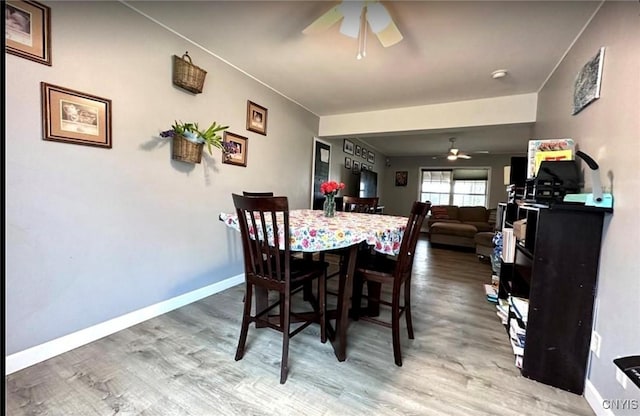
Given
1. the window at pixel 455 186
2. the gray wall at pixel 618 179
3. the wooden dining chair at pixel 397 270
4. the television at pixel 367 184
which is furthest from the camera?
the window at pixel 455 186

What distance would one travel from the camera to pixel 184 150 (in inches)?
88.8

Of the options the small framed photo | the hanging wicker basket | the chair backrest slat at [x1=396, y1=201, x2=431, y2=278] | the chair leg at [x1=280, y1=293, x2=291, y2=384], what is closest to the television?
the small framed photo

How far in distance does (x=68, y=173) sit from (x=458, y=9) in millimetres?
2644

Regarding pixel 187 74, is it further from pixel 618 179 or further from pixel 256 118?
pixel 618 179

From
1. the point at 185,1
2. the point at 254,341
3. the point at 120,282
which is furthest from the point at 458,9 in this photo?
the point at 120,282

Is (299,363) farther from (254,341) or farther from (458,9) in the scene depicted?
(458,9)

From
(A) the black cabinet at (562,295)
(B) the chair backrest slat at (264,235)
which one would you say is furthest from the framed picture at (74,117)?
(A) the black cabinet at (562,295)

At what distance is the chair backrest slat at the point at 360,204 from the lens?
2.99 m

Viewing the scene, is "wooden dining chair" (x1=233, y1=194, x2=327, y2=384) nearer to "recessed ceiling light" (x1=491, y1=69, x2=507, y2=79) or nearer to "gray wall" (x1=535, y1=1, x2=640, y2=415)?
"gray wall" (x1=535, y1=1, x2=640, y2=415)

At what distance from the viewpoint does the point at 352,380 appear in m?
1.58

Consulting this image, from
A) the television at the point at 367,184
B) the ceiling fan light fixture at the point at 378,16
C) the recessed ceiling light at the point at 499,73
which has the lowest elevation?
the television at the point at 367,184

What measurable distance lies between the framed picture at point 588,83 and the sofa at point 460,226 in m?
3.30

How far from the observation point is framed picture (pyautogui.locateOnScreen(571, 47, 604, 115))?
62.5 inches

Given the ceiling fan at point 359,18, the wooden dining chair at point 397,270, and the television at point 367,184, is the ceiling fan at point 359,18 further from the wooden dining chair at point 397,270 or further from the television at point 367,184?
the television at point 367,184
